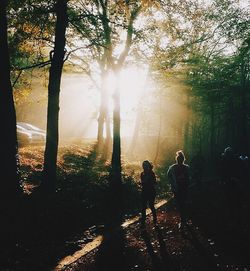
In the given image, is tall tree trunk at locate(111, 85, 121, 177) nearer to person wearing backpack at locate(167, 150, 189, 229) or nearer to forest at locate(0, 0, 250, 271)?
forest at locate(0, 0, 250, 271)

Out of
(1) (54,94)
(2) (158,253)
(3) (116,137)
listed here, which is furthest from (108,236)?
(3) (116,137)

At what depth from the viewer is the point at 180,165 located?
31.8ft

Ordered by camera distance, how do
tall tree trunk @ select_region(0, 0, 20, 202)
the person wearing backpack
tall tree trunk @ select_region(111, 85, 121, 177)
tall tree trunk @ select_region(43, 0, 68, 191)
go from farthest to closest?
tall tree trunk @ select_region(111, 85, 121, 177) → tall tree trunk @ select_region(43, 0, 68, 191) → the person wearing backpack → tall tree trunk @ select_region(0, 0, 20, 202)

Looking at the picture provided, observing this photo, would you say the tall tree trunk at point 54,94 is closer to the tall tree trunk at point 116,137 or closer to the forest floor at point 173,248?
the forest floor at point 173,248

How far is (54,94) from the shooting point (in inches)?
422

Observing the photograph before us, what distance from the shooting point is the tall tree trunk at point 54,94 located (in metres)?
10.7

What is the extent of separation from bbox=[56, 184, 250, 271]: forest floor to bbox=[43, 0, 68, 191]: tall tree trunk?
9.82 feet

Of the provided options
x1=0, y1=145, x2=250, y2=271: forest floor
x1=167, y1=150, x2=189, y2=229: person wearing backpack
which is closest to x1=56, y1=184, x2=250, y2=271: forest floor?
x1=0, y1=145, x2=250, y2=271: forest floor

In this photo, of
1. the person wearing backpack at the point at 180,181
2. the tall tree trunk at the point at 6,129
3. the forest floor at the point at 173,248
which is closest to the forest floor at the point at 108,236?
the forest floor at the point at 173,248

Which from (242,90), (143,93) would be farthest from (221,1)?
(143,93)

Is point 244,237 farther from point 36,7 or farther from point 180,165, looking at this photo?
point 36,7

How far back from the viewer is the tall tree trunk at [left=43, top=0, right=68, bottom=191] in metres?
10.7

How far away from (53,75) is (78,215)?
4.24 metres

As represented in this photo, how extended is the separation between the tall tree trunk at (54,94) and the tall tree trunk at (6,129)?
1383mm
